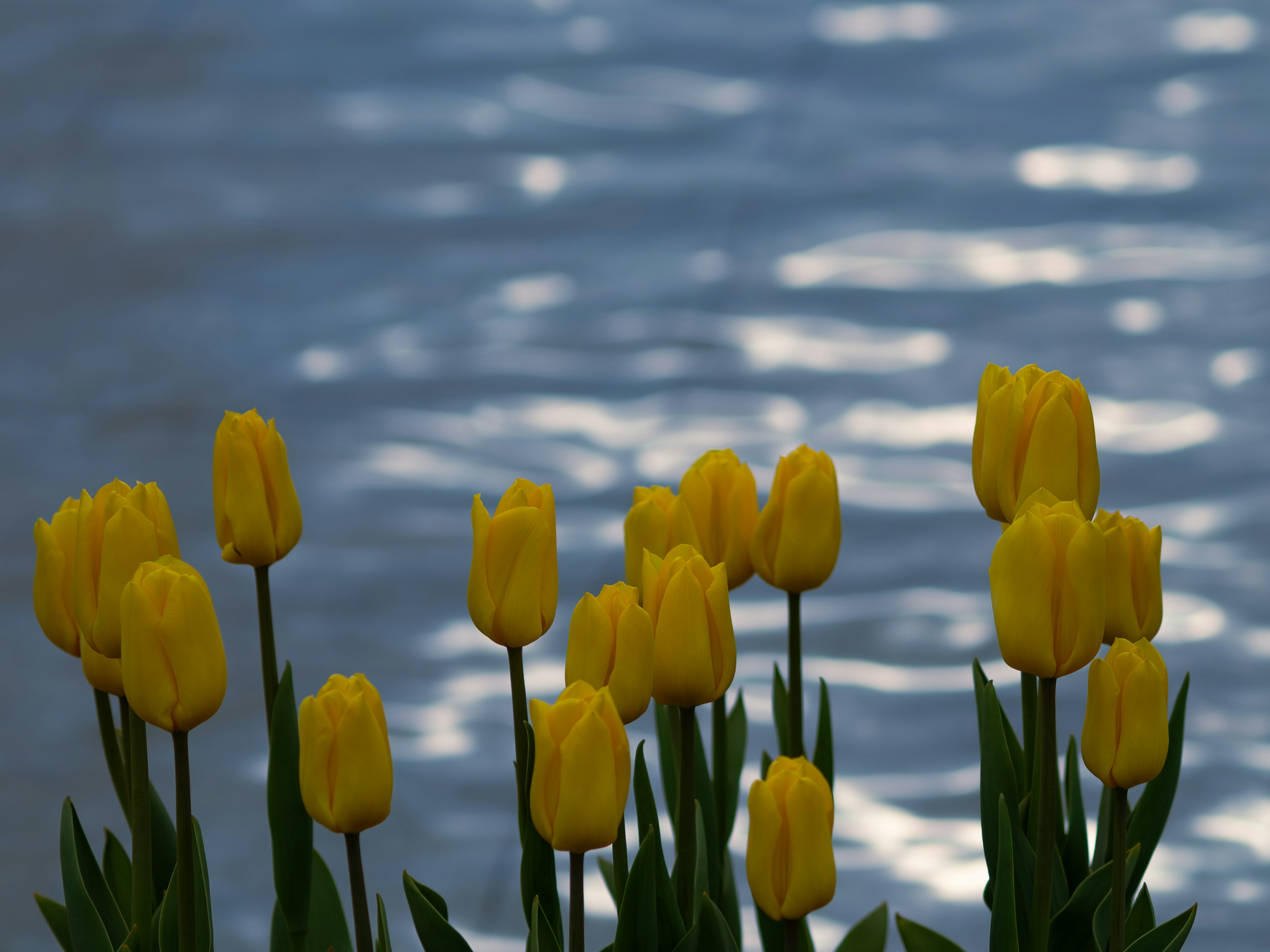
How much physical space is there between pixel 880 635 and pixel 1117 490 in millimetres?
504

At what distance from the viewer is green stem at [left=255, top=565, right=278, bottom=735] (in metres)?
0.59

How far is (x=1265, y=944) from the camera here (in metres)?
1.20

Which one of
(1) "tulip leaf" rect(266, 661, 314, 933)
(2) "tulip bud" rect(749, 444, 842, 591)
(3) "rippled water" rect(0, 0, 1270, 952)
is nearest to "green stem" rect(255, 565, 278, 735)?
A: (1) "tulip leaf" rect(266, 661, 314, 933)

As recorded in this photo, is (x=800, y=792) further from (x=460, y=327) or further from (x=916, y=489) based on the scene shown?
(x=460, y=327)

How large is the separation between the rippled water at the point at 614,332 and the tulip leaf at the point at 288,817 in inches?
27.3

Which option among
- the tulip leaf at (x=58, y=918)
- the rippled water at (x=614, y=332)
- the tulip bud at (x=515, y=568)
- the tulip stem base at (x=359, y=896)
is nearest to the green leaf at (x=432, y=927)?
the tulip stem base at (x=359, y=896)

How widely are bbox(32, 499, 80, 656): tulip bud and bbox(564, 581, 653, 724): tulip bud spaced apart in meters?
0.23

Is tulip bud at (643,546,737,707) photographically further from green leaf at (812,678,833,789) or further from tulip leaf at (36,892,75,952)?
tulip leaf at (36,892,75,952)

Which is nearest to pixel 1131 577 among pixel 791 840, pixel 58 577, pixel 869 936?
pixel 791 840

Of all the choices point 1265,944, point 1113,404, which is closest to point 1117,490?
point 1113,404

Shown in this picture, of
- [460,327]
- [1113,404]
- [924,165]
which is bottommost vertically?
[1113,404]

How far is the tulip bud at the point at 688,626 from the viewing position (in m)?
0.49

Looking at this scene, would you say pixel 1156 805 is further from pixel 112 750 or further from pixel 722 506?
pixel 112 750

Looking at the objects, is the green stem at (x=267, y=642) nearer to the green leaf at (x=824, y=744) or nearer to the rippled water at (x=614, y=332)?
the green leaf at (x=824, y=744)
